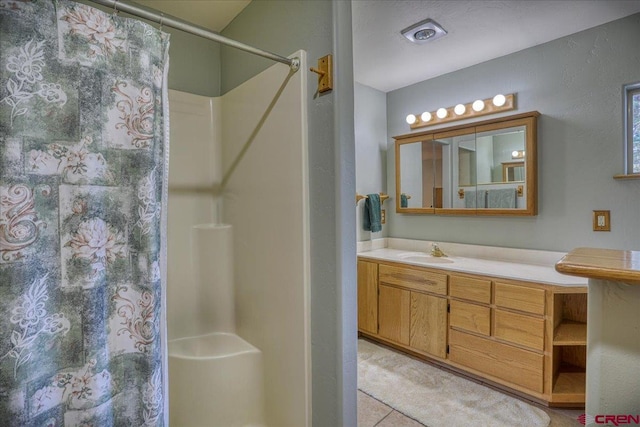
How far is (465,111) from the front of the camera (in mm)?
2602

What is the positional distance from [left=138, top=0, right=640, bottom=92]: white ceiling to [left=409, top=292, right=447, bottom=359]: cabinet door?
5.95 ft

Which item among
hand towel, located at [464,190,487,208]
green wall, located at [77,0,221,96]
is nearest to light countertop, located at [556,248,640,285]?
hand towel, located at [464,190,487,208]

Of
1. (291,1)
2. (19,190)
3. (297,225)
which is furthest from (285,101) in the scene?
(19,190)

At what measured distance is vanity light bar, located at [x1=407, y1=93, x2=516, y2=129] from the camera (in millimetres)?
2393

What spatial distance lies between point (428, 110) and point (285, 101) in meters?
1.87

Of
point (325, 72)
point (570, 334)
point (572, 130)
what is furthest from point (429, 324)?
point (325, 72)

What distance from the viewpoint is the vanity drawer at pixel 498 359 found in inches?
72.9

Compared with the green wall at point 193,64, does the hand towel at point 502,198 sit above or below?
below

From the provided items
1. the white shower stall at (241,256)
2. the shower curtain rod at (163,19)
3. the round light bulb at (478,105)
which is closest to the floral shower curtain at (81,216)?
the shower curtain rod at (163,19)

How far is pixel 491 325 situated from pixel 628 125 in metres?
1.50

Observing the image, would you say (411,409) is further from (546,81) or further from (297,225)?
(546,81)

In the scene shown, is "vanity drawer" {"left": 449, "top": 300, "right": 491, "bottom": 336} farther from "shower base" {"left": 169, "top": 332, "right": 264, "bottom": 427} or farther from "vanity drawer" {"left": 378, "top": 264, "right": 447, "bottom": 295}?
"shower base" {"left": 169, "top": 332, "right": 264, "bottom": 427}

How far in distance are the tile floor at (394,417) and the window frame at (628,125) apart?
1.48 meters

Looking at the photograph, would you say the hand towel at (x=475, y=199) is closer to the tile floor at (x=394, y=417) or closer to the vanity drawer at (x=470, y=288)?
the vanity drawer at (x=470, y=288)
